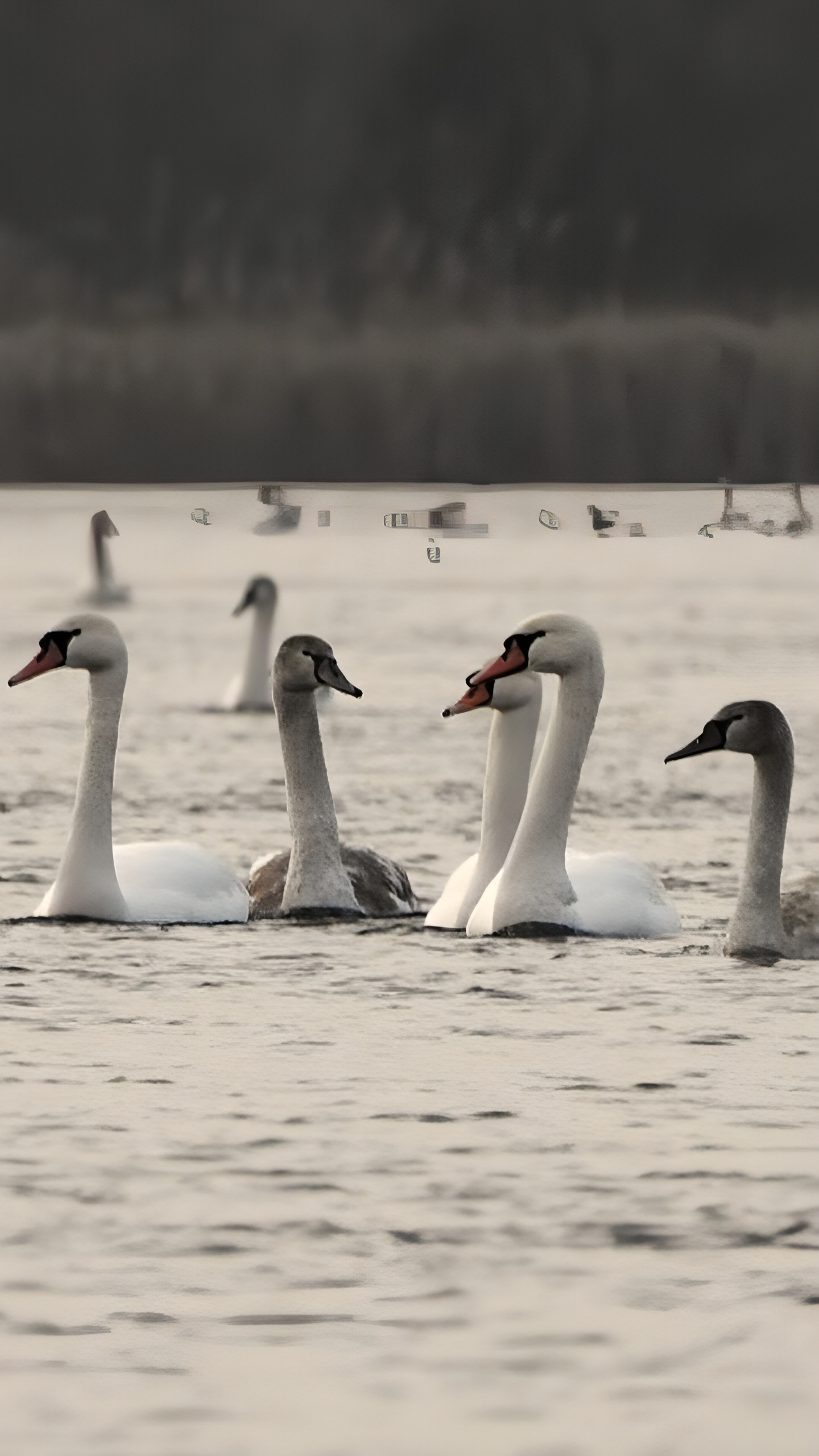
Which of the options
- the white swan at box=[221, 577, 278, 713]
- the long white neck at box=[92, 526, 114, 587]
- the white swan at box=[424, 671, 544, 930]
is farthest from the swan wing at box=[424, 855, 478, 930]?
the long white neck at box=[92, 526, 114, 587]

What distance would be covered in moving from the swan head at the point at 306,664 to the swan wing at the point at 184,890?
863 millimetres

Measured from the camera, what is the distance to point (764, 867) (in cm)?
1009

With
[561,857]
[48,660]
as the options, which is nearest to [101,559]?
[48,660]

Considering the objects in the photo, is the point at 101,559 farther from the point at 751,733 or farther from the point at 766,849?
the point at 766,849

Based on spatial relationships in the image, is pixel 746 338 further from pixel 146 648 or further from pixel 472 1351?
pixel 472 1351

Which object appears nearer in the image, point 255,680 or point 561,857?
point 561,857

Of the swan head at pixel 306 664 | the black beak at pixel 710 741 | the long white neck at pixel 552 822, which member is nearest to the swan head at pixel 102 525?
the swan head at pixel 306 664

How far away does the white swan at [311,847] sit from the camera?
37.5ft

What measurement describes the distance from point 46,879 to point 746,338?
286 feet

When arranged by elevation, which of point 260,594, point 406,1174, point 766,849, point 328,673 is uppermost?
point 260,594

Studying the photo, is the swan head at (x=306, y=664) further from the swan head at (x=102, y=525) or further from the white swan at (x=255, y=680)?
the swan head at (x=102, y=525)

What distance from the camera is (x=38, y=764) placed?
57.8 feet

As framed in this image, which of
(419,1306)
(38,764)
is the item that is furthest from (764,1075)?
(38,764)

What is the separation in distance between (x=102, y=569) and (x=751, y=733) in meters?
26.9
